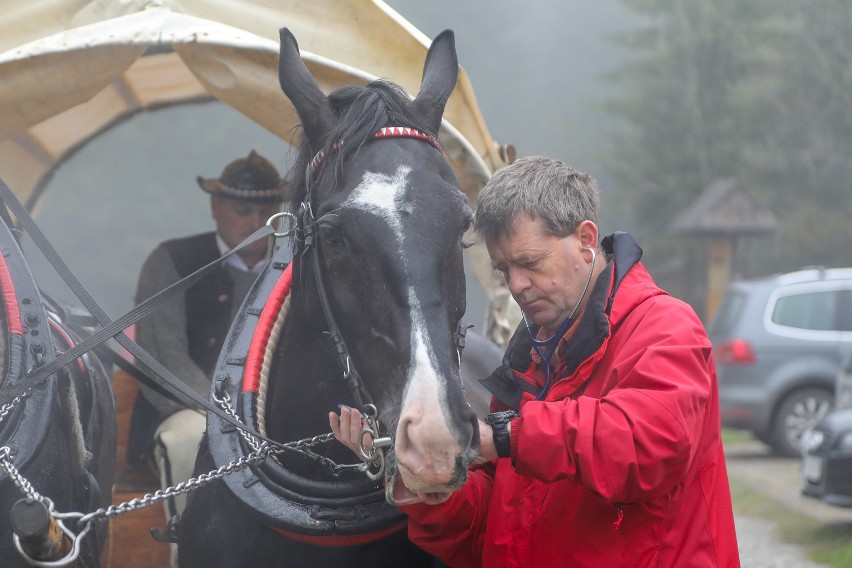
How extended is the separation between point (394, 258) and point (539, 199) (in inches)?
15.1

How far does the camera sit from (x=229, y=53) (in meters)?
3.30

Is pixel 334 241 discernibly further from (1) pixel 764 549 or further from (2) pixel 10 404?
(1) pixel 764 549

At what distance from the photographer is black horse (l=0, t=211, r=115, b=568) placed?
275 cm

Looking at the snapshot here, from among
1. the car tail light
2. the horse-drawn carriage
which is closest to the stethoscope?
the horse-drawn carriage

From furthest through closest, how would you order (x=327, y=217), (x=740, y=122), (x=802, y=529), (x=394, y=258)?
(x=740, y=122)
(x=802, y=529)
(x=327, y=217)
(x=394, y=258)

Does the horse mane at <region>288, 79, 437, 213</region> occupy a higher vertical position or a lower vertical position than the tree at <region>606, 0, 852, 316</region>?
lower

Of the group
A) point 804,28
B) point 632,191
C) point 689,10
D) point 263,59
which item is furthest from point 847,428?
point 689,10

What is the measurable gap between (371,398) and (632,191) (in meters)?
26.1

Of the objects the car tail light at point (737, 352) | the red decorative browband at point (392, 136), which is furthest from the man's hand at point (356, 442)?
the car tail light at point (737, 352)

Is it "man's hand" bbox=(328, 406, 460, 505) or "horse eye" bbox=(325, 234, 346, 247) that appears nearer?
"man's hand" bbox=(328, 406, 460, 505)

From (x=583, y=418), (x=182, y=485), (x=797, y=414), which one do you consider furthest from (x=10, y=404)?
(x=797, y=414)

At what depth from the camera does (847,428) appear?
732 centimetres

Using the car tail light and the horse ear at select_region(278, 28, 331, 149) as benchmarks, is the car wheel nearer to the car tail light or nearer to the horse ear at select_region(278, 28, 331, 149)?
the car tail light

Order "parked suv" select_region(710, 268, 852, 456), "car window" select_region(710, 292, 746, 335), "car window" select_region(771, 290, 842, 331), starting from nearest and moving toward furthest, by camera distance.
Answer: "parked suv" select_region(710, 268, 852, 456), "car window" select_region(771, 290, 842, 331), "car window" select_region(710, 292, 746, 335)
